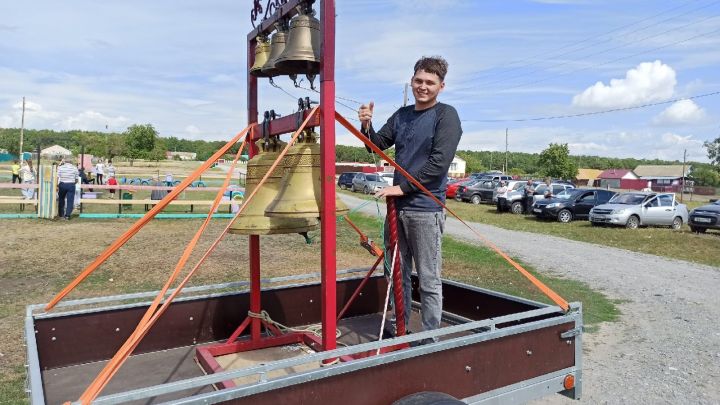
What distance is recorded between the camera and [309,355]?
2363mm

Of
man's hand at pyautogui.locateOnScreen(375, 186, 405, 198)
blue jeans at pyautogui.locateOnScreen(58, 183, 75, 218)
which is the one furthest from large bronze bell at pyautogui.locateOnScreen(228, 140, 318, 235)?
blue jeans at pyautogui.locateOnScreen(58, 183, 75, 218)

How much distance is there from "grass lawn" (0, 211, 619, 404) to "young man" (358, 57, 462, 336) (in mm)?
3270

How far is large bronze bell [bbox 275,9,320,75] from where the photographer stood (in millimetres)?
3262

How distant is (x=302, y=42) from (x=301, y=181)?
2.71 feet

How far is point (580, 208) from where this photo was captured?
23.4 m

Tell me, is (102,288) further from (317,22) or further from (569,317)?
(569,317)

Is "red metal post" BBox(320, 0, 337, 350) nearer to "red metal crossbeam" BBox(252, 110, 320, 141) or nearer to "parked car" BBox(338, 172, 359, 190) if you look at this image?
"red metal crossbeam" BBox(252, 110, 320, 141)

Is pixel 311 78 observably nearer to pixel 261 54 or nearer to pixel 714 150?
pixel 261 54

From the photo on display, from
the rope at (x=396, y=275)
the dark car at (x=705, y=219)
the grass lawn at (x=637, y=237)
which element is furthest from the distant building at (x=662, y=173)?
the rope at (x=396, y=275)

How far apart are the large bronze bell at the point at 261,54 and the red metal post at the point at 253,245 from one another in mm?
204

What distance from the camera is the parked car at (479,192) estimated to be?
33.0 metres

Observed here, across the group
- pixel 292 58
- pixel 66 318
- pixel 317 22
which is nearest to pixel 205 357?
pixel 66 318

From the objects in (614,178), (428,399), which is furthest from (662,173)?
(428,399)

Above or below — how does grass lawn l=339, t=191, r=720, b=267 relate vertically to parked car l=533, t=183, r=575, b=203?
below
